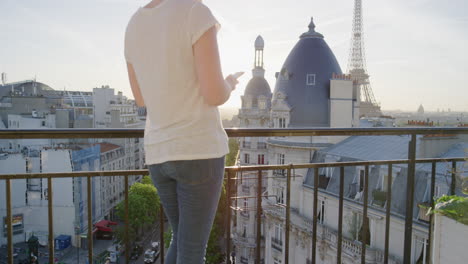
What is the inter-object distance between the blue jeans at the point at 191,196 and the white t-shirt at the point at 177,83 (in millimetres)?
57

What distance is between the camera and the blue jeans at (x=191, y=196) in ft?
6.45

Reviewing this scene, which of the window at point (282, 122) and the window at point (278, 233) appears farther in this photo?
the window at point (282, 122)

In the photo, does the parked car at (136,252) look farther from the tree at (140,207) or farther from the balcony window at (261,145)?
the balcony window at (261,145)

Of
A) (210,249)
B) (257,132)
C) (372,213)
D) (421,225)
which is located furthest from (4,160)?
(257,132)

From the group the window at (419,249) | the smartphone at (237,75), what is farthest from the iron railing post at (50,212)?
the window at (419,249)

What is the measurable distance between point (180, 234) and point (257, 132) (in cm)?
128

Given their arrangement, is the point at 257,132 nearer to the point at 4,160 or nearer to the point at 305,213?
the point at 305,213

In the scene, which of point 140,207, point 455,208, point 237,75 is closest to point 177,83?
point 237,75

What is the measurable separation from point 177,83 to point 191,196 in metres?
0.61

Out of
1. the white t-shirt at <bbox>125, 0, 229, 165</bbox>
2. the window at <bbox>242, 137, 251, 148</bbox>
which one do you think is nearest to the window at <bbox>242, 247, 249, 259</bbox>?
the window at <bbox>242, 137, 251, 148</bbox>

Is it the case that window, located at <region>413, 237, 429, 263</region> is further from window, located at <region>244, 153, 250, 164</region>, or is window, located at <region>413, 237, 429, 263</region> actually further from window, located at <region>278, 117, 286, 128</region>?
window, located at <region>244, 153, 250, 164</region>

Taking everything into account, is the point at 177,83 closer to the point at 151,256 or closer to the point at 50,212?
the point at 50,212

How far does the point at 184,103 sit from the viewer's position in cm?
194

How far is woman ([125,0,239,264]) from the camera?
6.15ft
